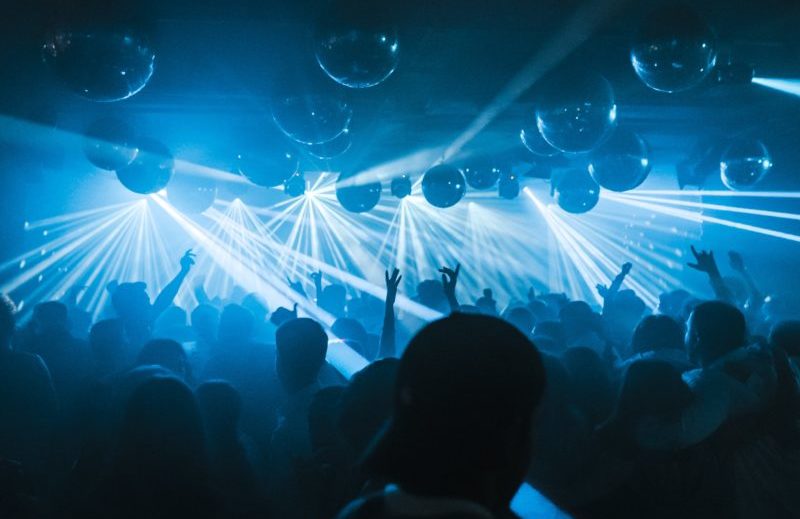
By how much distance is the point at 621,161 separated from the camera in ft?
16.3

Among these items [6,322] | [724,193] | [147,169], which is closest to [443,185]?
[147,169]

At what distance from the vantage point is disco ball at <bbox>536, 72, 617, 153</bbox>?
144 inches

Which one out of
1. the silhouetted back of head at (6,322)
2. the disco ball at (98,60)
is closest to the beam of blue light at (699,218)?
the disco ball at (98,60)

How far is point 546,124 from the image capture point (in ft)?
12.6

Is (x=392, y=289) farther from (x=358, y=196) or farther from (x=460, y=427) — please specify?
(x=358, y=196)

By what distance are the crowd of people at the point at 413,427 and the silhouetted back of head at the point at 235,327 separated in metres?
0.03

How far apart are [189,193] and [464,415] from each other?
6336 millimetres

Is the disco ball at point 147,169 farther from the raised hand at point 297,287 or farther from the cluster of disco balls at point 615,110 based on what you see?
the cluster of disco balls at point 615,110

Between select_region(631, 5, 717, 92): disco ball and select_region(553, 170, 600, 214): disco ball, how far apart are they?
10.8 ft

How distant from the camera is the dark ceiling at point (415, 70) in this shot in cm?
407

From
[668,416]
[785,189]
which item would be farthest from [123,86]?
[785,189]

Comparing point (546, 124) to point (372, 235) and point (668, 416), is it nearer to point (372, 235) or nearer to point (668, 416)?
point (668, 416)

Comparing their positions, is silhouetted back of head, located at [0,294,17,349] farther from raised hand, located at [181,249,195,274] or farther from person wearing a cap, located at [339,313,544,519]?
person wearing a cap, located at [339,313,544,519]

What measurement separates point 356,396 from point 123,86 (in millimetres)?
2331
